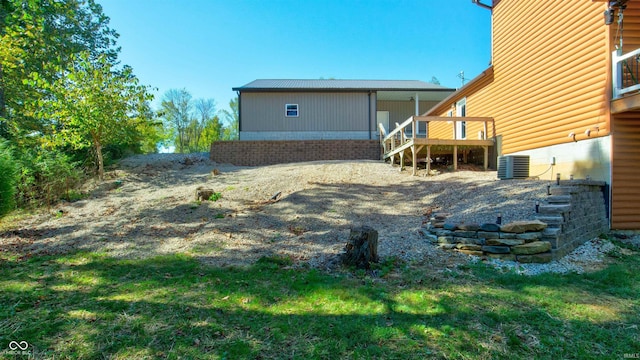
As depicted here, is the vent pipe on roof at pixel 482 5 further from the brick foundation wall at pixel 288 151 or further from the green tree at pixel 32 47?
the green tree at pixel 32 47

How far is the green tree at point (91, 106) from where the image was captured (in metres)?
9.48

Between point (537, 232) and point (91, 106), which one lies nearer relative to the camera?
point (537, 232)

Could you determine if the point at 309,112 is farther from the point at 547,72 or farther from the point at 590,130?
the point at 590,130

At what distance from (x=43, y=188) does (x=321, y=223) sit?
7501 mm

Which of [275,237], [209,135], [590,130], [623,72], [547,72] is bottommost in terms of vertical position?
[275,237]

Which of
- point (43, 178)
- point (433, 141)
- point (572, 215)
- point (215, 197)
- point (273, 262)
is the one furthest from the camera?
point (433, 141)

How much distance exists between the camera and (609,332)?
8.59 ft

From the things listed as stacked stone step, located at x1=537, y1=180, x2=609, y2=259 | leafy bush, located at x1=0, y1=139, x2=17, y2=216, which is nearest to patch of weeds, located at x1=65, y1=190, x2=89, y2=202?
leafy bush, located at x1=0, y1=139, x2=17, y2=216

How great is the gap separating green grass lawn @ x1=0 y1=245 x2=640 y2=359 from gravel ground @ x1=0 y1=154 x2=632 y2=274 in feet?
1.89

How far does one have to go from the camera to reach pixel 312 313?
9.52ft

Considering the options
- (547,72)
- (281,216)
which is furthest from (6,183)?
(547,72)

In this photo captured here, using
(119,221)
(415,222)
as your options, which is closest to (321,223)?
(415,222)

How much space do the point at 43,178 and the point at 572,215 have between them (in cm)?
1175

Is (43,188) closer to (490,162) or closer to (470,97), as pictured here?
(490,162)
